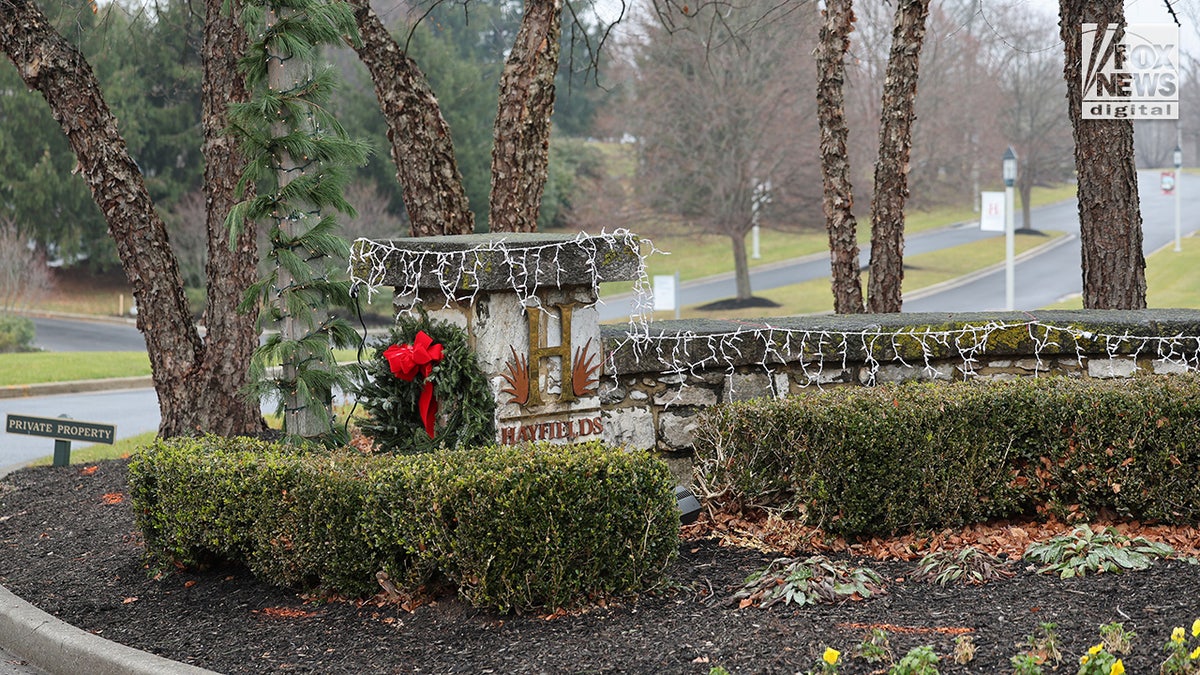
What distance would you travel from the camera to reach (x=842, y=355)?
21.5 feet

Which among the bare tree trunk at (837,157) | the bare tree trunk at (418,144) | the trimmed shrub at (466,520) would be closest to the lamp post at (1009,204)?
the bare tree trunk at (837,157)

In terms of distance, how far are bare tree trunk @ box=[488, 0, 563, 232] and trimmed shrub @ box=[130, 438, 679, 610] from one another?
13.8 feet

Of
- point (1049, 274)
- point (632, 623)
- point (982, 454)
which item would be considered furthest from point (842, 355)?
point (1049, 274)

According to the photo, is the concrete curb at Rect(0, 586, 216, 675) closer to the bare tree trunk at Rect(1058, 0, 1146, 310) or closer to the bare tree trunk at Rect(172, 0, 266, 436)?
the bare tree trunk at Rect(172, 0, 266, 436)

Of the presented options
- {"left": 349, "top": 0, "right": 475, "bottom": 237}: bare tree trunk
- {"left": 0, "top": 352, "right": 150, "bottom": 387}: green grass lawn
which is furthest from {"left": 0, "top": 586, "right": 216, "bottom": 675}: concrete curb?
{"left": 0, "top": 352, "right": 150, "bottom": 387}: green grass lawn

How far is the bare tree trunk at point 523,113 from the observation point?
29.5 feet

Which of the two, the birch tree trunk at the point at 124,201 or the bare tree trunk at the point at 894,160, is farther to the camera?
the bare tree trunk at the point at 894,160

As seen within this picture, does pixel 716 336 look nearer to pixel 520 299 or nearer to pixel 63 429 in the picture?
pixel 520 299

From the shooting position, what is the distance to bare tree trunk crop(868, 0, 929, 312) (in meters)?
9.38

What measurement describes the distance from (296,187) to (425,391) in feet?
3.76

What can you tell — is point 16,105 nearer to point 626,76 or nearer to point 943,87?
point 626,76

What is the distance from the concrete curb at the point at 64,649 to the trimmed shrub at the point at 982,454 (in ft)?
9.11

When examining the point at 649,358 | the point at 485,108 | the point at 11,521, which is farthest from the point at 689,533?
the point at 485,108

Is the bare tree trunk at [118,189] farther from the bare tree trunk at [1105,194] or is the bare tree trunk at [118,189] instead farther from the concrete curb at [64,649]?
the bare tree trunk at [1105,194]
